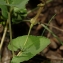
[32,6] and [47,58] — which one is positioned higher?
[32,6]

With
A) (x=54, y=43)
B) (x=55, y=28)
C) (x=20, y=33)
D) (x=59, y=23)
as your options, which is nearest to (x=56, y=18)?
(x=59, y=23)

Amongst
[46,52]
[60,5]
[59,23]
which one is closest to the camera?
[46,52]

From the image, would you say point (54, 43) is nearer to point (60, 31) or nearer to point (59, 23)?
point (60, 31)

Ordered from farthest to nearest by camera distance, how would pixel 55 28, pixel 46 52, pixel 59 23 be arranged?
pixel 59 23
pixel 55 28
pixel 46 52

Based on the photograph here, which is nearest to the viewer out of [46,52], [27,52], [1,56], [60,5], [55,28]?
[27,52]

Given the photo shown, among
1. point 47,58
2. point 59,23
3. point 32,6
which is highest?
point 32,6

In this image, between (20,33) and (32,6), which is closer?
(20,33)

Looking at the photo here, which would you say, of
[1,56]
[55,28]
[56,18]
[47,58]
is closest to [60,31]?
[55,28]

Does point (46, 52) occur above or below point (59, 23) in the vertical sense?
below

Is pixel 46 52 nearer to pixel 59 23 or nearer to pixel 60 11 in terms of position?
pixel 59 23
